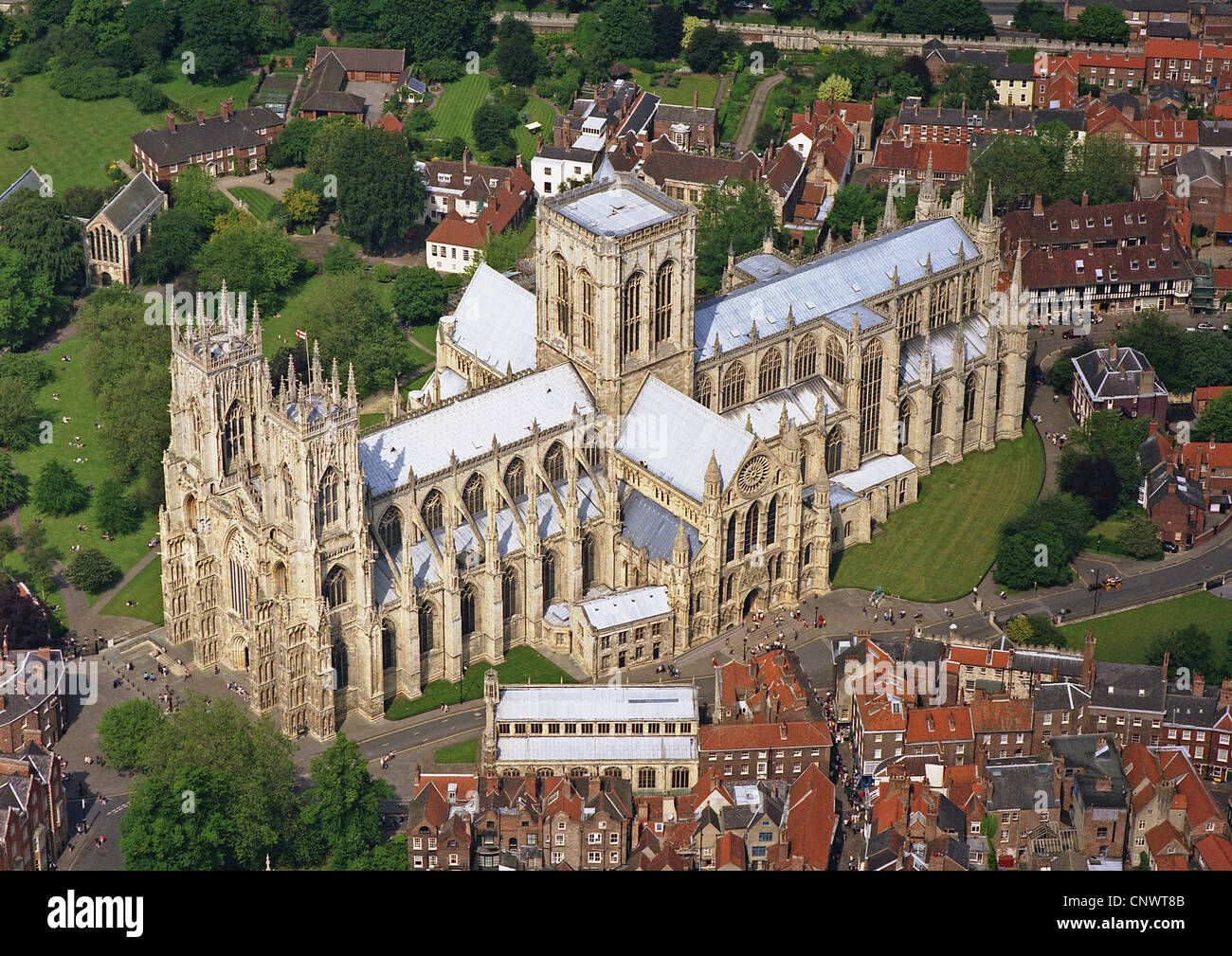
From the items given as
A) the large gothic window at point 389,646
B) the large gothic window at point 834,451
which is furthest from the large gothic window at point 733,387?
the large gothic window at point 389,646

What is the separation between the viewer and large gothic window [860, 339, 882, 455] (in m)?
168

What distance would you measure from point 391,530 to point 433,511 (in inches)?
163

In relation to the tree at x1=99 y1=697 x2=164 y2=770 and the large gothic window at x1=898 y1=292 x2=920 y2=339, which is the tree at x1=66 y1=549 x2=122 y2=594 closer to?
the tree at x1=99 y1=697 x2=164 y2=770

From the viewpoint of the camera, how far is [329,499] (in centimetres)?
13362

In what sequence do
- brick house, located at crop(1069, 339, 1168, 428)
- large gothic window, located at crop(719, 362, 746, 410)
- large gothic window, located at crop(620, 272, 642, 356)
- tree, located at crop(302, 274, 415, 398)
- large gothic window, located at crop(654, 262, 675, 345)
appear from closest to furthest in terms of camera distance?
large gothic window, located at crop(620, 272, 642, 356) → large gothic window, located at crop(654, 262, 675, 345) → large gothic window, located at crop(719, 362, 746, 410) → brick house, located at crop(1069, 339, 1168, 428) → tree, located at crop(302, 274, 415, 398)

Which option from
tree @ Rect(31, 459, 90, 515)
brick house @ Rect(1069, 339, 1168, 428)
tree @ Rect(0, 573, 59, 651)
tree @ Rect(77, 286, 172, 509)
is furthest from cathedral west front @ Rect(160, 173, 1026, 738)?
tree @ Rect(31, 459, 90, 515)

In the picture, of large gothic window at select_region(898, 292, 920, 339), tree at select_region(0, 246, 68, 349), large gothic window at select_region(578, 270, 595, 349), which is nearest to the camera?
large gothic window at select_region(578, 270, 595, 349)

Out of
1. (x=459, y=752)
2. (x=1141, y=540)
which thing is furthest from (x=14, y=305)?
(x=1141, y=540)

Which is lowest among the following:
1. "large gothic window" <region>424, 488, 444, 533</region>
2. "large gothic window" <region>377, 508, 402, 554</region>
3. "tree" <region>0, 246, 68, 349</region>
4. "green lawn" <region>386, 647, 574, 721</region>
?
"green lawn" <region>386, 647, 574, 721</region>

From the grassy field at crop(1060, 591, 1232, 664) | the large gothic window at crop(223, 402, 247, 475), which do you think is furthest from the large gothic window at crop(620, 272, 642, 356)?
the grassy field at crop(1060, 591, 1232, 664)

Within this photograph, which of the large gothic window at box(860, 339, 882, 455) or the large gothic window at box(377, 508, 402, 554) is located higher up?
the large gothic window at box(860, 339, 882, 455)

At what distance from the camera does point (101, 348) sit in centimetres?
18438

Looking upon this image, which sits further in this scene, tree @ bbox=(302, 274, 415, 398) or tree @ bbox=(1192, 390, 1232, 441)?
tree @ bbox=(302, 274, 415, 398)

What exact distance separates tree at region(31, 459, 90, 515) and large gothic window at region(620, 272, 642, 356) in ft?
180
